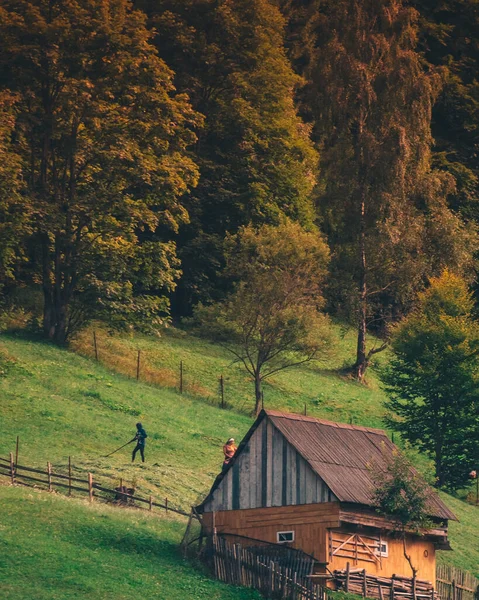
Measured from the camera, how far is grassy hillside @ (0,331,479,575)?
2292 inches

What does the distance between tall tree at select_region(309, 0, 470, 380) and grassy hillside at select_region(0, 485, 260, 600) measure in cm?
4217

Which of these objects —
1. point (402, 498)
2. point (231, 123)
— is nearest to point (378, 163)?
point (231, 123)

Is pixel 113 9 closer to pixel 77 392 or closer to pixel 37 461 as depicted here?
pixel 77 392

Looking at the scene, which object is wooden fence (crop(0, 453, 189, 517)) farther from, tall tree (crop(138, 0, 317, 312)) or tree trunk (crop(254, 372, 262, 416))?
tall tree (crop(138, 0, 317, 312))

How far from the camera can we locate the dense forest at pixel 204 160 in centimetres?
7956

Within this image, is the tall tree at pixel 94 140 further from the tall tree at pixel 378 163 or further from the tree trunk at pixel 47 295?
the tall tree at pixel 378 163

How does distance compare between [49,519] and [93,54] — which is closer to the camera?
[49,519]

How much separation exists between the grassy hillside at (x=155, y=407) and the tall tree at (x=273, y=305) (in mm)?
2427

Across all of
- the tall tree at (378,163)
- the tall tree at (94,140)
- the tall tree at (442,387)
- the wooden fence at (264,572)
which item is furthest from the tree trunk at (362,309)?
the wooden fence at (264,572)

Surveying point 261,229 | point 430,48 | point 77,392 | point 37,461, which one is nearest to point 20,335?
point 77,392

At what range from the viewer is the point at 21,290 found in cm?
8844

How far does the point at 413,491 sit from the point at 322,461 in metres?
3.49

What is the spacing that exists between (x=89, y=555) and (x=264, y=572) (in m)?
5.89

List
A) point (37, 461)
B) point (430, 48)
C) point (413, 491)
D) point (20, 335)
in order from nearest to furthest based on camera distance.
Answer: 1. point (413, 491)
2. point (37, 461)
3. point (20, 335)
4. point (430, 48)
